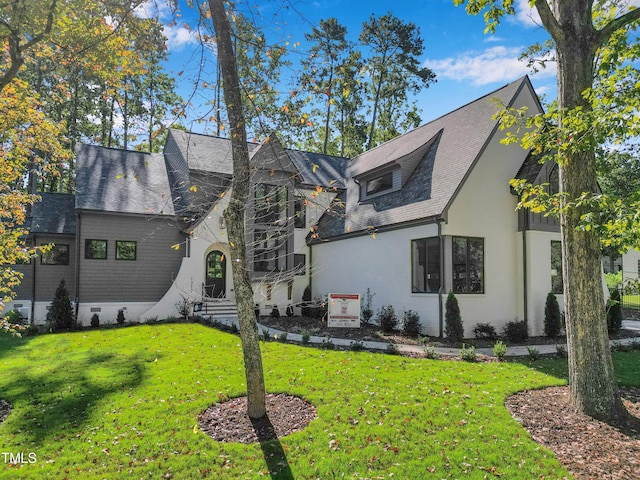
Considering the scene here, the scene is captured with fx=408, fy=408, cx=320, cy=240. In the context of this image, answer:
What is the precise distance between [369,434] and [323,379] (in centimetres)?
233

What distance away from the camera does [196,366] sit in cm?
869

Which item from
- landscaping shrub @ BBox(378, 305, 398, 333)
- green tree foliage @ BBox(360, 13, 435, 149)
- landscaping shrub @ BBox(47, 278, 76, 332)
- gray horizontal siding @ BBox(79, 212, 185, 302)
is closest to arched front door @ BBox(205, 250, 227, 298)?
gray horizontal siding @ BBox(79, 212, 185, 302)

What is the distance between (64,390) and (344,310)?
864cm

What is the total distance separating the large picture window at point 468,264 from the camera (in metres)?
12.8

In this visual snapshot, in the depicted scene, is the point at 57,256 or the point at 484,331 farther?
the point at 57,256

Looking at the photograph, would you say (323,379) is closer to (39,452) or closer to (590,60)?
(39,452)

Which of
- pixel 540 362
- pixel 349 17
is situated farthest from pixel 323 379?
pixel 349 17

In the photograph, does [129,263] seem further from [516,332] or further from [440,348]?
[516,332]

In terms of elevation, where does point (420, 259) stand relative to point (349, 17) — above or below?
below

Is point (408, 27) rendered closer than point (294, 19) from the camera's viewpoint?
No

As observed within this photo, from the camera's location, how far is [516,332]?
12336 millimetres

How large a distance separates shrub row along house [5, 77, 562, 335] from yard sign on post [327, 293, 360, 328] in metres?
1.31

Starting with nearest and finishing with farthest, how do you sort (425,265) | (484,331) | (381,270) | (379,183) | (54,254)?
(484,331), (425,265), (381,270), (379,183), (54,254)

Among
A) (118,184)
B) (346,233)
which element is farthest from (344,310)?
(118,184)
